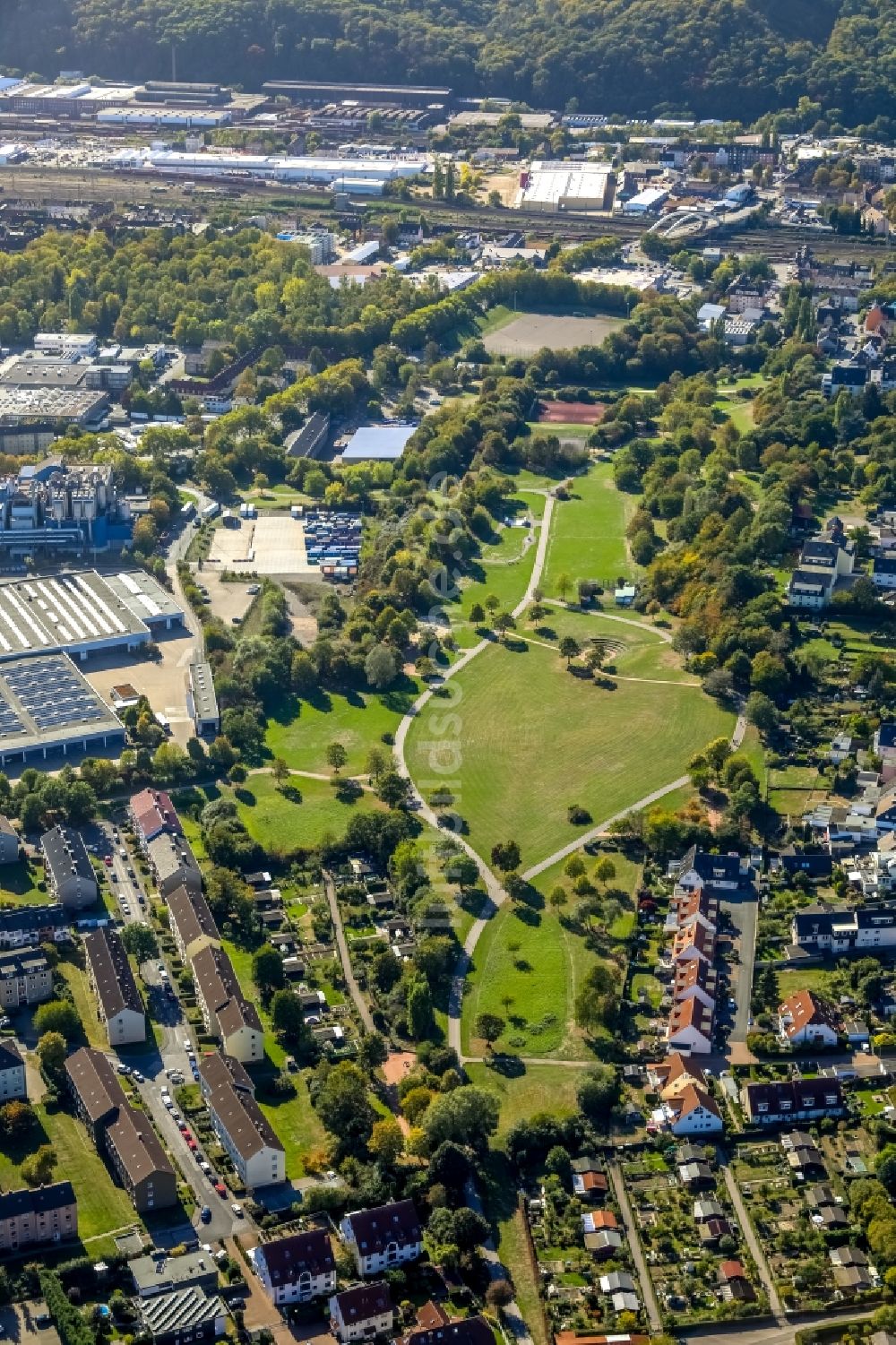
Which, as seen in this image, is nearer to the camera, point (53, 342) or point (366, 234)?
point (53, 342)

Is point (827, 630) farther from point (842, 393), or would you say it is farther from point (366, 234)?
point (366, 234)

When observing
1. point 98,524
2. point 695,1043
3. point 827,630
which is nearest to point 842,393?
point 827,630

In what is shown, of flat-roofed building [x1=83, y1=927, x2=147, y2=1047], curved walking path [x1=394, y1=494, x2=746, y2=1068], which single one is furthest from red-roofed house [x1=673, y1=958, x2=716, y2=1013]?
flat-roofed building [x1=83, y1=927, x2=147, y2=1047]

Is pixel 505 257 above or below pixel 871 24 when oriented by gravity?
below

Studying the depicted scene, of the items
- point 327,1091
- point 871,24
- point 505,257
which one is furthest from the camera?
point 871,24

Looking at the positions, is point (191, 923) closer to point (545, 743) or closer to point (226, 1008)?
point (226, 1008)

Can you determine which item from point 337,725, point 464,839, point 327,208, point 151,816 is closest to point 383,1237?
point 464,839

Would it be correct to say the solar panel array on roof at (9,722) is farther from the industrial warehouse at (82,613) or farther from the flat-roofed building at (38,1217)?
the flat-roofed building at (38,1217)
